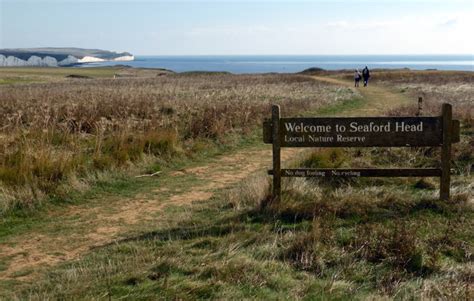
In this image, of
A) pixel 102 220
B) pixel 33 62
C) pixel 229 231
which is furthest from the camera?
pixel 33 62

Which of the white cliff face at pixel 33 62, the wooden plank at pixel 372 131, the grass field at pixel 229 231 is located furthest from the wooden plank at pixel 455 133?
the white cliff face at pixel 33 62

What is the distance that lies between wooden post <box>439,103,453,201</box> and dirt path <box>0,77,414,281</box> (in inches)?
144

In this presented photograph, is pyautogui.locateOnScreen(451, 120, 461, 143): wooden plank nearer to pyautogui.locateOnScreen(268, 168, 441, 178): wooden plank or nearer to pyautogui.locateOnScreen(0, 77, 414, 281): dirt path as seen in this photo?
pyautogui.locateOnScreen(268, 168, 441, 178): wooden plank

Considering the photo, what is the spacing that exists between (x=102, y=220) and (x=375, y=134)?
13.5ft

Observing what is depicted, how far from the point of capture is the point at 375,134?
722 centimetres

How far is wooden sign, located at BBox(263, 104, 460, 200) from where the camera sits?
721 centimetres

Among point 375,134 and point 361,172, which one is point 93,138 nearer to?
point 361,172

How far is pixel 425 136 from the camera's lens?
7230 millimetres

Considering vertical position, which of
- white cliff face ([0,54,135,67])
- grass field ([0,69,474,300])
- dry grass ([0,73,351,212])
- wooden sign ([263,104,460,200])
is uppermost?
white cliff face ([0,54,135,67])

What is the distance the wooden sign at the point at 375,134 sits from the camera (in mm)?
7215

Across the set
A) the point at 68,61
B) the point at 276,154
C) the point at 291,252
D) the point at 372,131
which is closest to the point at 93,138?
the point at 276,154

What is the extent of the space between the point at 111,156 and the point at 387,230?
576 centimetres

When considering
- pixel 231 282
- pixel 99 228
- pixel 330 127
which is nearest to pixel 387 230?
pixel 330 127

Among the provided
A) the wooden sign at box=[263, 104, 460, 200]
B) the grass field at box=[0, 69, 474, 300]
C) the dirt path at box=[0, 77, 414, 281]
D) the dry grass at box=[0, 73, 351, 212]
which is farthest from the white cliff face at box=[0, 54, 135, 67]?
the wooden sign at box=[263, 104, 460, 200]
